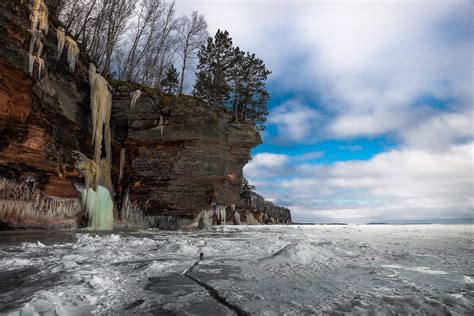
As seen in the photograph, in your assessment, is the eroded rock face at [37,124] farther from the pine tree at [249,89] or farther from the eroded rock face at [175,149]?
the pine tree at [249,89]

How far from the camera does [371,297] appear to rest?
10.5ft

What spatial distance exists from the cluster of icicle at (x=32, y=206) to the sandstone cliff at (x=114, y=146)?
4cm

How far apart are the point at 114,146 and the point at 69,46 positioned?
625 cm

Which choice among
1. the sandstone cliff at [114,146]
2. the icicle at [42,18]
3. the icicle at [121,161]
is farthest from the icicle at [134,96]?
the icicle at [42,18]

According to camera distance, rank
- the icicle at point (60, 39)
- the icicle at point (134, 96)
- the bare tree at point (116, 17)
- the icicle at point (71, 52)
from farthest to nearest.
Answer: the bare tree at point (116, 17), the icicle at point (134, 96), the icicle at point (71, 52), the icicle at point (60, 39)

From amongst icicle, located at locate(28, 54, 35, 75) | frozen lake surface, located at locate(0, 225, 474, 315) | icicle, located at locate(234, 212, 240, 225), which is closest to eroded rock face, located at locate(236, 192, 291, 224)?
icicle, located at locate(234, 212, 240, 225)

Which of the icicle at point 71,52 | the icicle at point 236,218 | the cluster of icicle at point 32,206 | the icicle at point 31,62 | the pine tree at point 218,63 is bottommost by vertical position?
the icicle at point 236,218

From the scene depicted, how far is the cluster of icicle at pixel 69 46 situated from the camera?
44.4ft

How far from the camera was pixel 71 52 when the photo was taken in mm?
14141

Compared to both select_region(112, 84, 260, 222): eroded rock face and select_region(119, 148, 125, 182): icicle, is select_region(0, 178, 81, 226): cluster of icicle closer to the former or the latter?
select_region(119, 148, 125, 182): icicle

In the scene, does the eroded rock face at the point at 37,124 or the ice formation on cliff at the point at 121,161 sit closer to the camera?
the eroded rock face at the point at 37,124

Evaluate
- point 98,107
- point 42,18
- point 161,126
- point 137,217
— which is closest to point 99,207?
point 137,217

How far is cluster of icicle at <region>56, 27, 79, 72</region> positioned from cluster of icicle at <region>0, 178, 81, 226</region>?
5898mm

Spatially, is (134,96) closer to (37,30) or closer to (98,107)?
(98,107)
